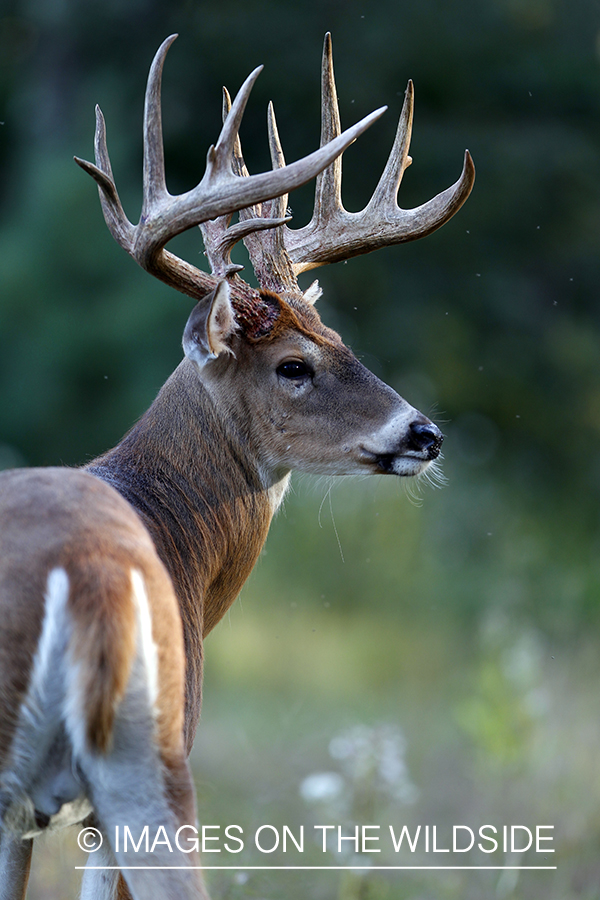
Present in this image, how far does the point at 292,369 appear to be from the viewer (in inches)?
136

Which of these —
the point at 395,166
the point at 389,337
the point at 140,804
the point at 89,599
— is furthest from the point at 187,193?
the point at 389,337

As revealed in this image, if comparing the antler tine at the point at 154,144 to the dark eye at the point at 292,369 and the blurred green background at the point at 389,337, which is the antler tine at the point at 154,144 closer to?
the dark eye at the point at 292,369

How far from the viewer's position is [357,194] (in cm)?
1069

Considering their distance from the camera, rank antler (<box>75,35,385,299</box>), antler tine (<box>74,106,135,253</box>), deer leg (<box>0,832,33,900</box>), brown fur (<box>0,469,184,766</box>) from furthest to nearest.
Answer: antler tine (<box>74,106,135,253</box>)
antler (<box>75,35,385,299</box>)
deer leg (<box>0,832,33,900</box>)
brown fur (<box>0,469,184,766</box>)

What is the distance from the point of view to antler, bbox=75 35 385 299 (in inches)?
115

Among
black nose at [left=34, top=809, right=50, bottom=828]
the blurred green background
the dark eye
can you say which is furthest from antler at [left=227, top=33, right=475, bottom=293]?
the blurred green background

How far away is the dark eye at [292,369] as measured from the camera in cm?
344

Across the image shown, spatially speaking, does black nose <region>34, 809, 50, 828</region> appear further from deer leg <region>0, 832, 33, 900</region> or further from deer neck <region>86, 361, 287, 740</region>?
deer neck <region>86, 361, 287, 740</region>

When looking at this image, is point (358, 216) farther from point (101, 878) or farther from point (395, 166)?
point (101, 878)

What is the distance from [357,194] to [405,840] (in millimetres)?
7009

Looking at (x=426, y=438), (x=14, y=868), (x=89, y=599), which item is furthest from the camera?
(x=426, y=438)

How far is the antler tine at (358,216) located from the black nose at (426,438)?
81 cm

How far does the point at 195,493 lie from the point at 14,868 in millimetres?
1124

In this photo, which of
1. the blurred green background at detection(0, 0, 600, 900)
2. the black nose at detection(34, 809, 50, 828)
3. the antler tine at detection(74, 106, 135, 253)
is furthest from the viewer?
the blurred green background at detection(0, 0, 600, 900)
